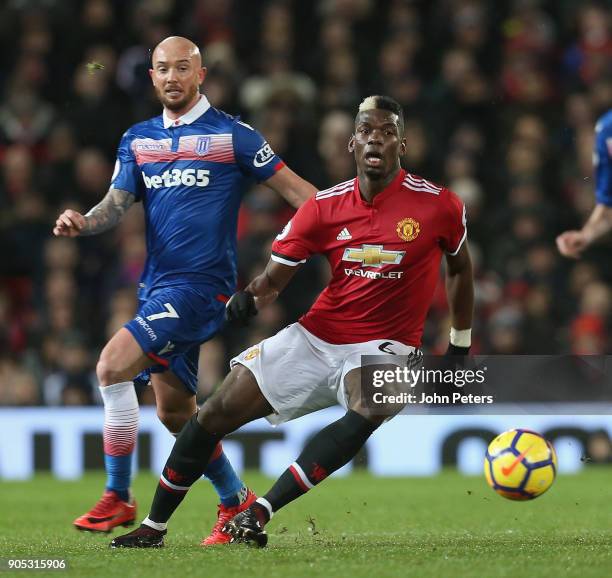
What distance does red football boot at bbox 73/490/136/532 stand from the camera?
6.76 metres

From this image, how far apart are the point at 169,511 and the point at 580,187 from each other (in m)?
7.25

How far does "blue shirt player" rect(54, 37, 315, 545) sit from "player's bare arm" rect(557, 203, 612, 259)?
164 centimetres

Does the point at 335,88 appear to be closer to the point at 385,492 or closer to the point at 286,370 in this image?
the point at 385,492

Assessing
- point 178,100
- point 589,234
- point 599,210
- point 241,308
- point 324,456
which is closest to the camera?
point 324,456

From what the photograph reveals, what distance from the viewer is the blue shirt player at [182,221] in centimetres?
689

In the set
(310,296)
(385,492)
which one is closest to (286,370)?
(385,492)

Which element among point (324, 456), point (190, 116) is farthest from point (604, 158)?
A: point (324, 456)

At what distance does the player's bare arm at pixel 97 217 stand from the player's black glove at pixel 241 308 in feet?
2.98

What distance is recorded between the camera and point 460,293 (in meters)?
6.73

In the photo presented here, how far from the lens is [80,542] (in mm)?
6898

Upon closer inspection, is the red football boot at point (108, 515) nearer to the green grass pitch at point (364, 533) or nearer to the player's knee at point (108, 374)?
the green grass pitch at point (364, 533)

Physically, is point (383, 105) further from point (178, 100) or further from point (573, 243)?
point (573, 243)

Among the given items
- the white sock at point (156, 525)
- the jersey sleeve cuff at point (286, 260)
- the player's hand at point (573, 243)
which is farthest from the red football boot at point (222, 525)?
the player's hand at point (573, 243)

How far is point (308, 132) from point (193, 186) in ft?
18.0
